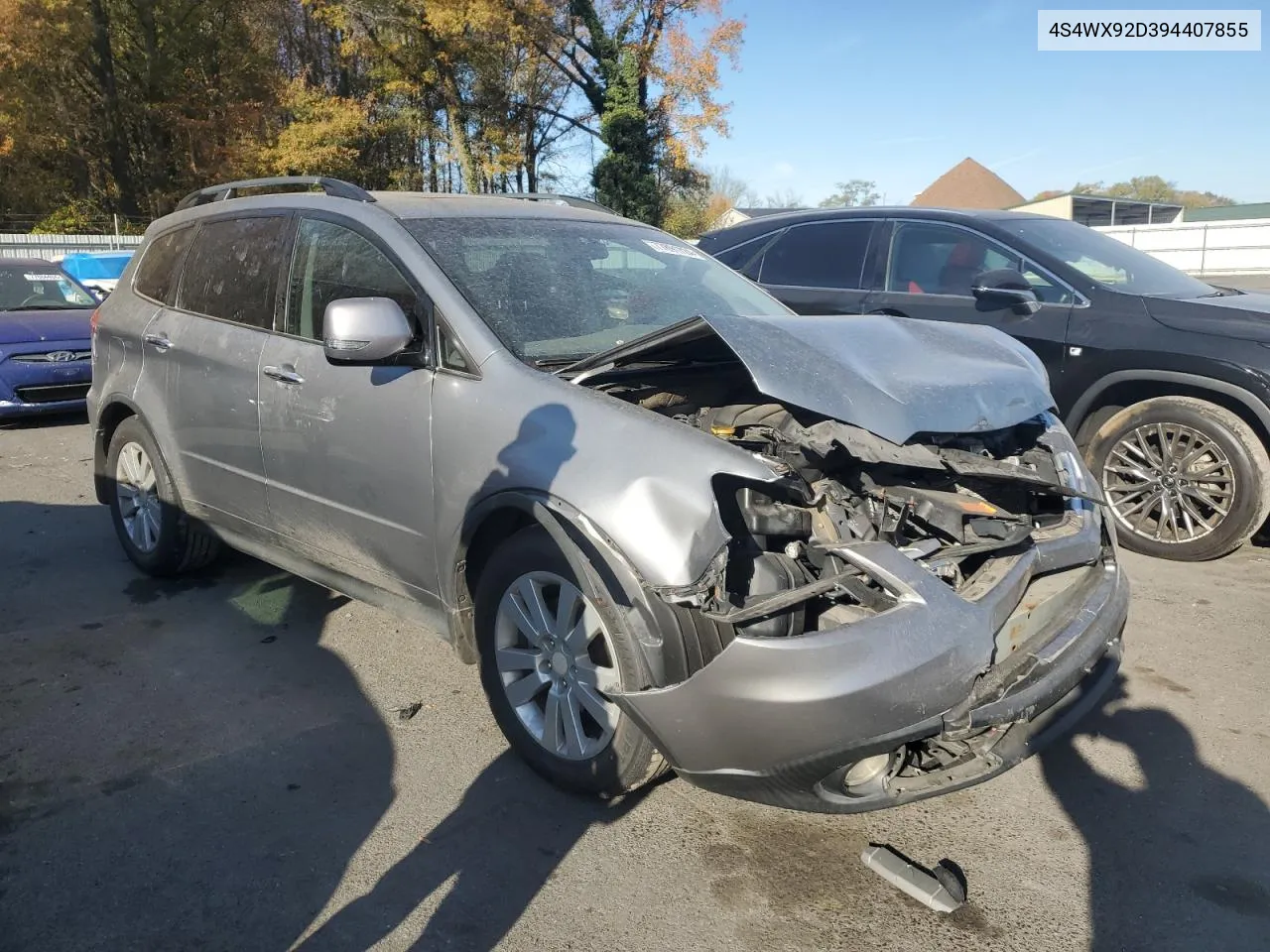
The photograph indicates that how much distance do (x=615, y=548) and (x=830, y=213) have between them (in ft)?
16.0

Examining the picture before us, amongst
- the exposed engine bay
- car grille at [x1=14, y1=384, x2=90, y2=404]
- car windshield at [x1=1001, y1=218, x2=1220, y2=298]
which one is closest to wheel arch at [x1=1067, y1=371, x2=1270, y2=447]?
car windshield at [x1=1001, y1=218, x2=1220, y2=298]

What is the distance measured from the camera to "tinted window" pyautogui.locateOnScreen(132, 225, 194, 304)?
467 centimetres

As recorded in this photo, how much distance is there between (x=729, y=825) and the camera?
2.86 meters

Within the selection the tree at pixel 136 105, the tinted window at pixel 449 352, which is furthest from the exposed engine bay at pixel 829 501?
the tree at pixel 136 105

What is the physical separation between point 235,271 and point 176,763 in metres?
2.14

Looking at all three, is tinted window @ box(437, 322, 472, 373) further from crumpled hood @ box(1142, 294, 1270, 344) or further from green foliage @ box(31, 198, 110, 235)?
green foliage @ box(31, 198, 110, 235)

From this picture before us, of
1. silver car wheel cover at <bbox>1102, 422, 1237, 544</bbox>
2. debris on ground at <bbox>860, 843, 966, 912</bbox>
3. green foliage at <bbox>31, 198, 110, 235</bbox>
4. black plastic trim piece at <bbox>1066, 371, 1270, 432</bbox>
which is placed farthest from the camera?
green foliage at <bbox>31, 198, 110, 235</bbox>

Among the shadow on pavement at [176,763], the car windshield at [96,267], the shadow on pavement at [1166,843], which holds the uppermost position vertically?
the car windshield at [96,267]

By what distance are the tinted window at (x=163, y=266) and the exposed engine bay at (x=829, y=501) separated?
2723 mm

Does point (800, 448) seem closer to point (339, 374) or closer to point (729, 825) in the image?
point (729, 825)

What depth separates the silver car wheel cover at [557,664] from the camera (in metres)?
2.76

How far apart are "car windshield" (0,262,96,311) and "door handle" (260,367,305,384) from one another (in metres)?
7.41

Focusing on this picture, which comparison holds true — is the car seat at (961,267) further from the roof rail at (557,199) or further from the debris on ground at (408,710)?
the debris on ground at (408,710)

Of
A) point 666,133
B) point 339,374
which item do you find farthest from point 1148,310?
point 666,133
